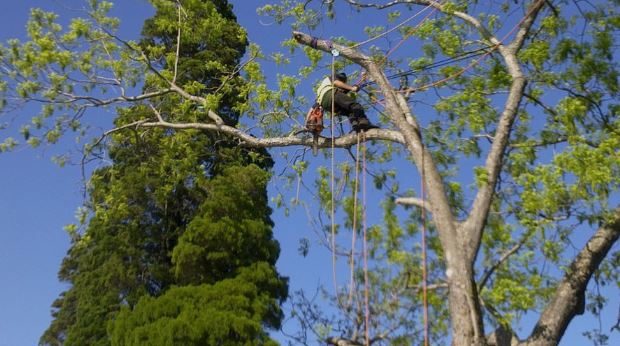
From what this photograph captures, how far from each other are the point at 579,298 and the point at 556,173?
1922 mm

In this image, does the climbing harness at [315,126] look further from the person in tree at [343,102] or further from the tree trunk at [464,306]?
the tree trunk at [464,306]

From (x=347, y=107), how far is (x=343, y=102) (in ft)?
0.30

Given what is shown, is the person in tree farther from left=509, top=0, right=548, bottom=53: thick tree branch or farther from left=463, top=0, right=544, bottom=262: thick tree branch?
left=509, top=0, right=548, bottom=53: thick tree branch

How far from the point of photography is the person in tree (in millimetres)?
6492

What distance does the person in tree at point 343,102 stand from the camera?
21.3 ft

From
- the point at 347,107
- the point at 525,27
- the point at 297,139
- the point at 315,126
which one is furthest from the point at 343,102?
the point at 525,27

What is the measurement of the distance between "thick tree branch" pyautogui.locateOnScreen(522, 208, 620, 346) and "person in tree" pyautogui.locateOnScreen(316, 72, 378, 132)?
2.11 m

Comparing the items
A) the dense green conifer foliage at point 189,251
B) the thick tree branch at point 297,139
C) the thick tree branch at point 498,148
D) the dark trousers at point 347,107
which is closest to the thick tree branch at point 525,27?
the thick tree branch at point 498,148

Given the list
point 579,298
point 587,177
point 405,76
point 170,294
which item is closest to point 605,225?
point 579,298

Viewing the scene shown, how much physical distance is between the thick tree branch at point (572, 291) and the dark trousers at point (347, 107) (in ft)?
7.16

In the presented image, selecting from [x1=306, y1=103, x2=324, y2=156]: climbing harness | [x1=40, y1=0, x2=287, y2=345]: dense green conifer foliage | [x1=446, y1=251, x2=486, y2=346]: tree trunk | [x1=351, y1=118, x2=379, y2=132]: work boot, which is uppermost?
[x1=40, y1=0, x2=287, y2=345]: dense green conifer foliage

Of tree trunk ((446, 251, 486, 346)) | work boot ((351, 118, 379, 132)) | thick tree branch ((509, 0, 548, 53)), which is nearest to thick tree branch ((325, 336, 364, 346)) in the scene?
tree trunk ((446, 251, 486, 346))

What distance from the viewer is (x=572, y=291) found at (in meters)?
5.10

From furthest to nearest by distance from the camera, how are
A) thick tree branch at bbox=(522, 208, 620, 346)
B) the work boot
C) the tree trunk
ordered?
the work boot
thick tree branch at bbox=(522, 208, 620, 346)
the tree trunk
